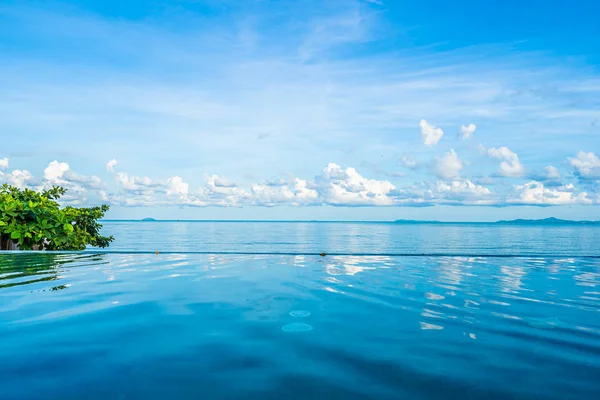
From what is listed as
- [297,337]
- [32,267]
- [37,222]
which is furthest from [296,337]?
[37,222]

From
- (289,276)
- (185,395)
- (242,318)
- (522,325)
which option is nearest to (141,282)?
(289,276)

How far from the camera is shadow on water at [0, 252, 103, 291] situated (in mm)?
10766

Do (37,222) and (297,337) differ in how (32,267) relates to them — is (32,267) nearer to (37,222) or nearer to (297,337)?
(37,222)

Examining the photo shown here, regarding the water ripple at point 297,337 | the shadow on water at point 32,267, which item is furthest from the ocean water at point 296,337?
the shadow on water at point 32,267

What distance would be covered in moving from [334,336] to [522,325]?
3158 millimetres

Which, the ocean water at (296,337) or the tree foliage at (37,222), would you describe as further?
the tree foliage at (37,222)

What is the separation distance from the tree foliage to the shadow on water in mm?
1769

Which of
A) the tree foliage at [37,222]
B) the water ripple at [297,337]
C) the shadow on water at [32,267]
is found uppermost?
the tree foliage at [37,222]

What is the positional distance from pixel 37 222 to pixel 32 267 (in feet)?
23.4

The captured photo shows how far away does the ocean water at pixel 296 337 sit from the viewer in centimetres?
434

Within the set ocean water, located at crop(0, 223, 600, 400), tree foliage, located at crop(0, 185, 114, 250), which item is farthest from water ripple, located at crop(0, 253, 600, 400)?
tree foliage, located at crop(0, 185, 114, 250)

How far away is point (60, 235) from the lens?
2052 centimetres

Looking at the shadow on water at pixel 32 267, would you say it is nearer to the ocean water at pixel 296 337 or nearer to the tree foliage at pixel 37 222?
the ocean water at pixel 296 337

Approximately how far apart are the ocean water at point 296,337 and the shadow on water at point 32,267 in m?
0.14
